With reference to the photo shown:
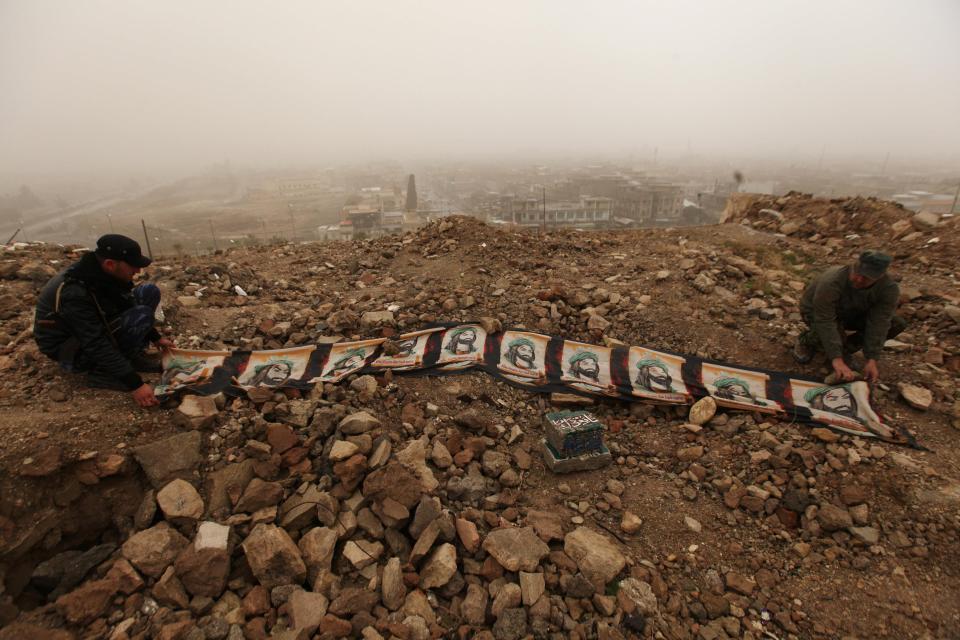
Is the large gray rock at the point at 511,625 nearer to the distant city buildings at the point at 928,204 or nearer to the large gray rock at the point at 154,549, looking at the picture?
the large gray rock at the point at 154,549

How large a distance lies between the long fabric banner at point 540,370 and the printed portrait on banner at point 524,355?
0.01 m

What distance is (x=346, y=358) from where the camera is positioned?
14.7 feet

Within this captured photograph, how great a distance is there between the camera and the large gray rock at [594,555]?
2623mm

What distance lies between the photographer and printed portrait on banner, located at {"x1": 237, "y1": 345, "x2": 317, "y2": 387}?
4.09 m

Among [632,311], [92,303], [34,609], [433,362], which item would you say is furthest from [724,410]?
[92,303]

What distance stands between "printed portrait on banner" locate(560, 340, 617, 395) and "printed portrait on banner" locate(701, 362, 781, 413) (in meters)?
0.94

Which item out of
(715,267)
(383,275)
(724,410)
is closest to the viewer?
(724,410)

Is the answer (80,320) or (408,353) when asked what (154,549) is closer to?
(80,320)

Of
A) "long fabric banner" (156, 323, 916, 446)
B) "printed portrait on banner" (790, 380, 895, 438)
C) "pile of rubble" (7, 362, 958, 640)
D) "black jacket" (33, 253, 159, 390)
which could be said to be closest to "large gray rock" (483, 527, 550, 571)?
"pile of rubble" (7, 362, 958, 640)

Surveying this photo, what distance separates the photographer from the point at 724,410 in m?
3.94

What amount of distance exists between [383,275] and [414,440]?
158 inches

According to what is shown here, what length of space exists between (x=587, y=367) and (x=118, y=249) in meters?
4.26

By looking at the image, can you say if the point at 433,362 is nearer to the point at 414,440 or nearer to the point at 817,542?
the point at 414,440

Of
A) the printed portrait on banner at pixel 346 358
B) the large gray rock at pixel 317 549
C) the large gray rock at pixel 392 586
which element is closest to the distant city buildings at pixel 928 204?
the printed portrait on banner at pixel 346 358
